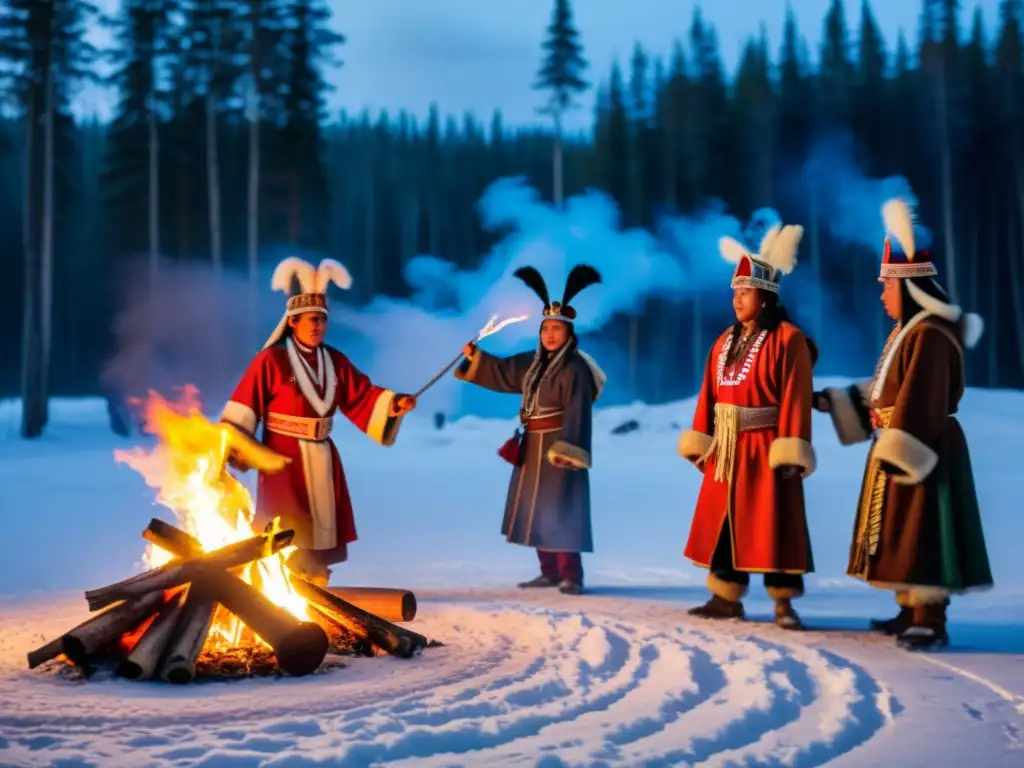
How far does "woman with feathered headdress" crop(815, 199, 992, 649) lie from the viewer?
5.00 metres

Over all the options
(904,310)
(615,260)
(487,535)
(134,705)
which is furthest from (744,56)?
(134,705)

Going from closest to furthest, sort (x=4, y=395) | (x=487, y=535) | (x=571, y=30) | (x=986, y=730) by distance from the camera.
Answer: (x=986, y=730) < (x=487, y=535) < (x=571, y=30) < (x=4, y=395)

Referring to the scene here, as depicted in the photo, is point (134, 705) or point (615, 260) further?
point (615, 260)

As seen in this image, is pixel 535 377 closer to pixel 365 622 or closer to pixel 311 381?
pixel 311 381

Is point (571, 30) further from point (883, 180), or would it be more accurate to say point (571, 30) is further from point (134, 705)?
point (134, 705)

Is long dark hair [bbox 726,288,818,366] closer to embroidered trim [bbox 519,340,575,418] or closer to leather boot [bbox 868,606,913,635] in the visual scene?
leather boot [bbox 868,606,913,635]

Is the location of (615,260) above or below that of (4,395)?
above

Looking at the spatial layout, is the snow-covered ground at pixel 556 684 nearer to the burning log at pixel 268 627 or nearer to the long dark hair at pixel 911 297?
the burning log at pixel 268 627

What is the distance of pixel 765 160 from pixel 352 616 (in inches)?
1227

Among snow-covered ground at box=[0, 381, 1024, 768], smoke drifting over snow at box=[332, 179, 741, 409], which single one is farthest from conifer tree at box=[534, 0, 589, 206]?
snow-covered ground at box=[0, 381, 1024, 768]

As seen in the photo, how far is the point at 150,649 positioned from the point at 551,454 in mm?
3070

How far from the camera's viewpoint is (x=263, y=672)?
14.3 ft

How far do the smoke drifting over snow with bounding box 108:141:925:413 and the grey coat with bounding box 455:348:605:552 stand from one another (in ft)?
61.5

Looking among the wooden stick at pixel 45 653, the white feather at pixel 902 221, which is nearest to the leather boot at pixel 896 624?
the white feather at pixel 902 221
